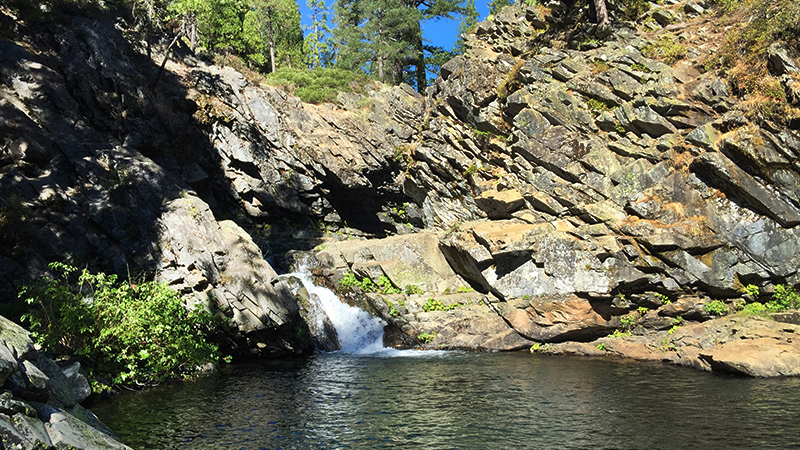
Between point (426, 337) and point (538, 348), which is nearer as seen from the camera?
point (538, 348)

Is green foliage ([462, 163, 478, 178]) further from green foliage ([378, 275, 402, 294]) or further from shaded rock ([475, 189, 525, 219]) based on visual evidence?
green foliage ([378, 275, 402, 294])

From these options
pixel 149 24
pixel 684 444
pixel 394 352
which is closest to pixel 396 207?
pixel 394 352

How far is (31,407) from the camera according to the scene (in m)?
6.29

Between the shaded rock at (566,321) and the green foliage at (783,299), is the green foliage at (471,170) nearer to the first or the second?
the shaded rock at (566,321)

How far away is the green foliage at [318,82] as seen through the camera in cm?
4116

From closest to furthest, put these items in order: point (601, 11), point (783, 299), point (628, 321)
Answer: point (783, 299)
point (628, 321)
point (601, 11)

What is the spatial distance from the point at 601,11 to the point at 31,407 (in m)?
36.2

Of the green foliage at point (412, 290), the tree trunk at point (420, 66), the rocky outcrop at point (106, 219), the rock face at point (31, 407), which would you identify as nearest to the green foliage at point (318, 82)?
the tree trunk at point (420, 66)

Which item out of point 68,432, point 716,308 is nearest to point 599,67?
point 716,308

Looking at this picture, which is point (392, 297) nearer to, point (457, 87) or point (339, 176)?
point (339, 176)

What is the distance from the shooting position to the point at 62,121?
→ 23.3 metres

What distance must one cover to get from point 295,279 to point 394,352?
776 cm

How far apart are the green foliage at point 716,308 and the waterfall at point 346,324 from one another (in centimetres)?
1574

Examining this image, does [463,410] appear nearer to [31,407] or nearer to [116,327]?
[31,407]
